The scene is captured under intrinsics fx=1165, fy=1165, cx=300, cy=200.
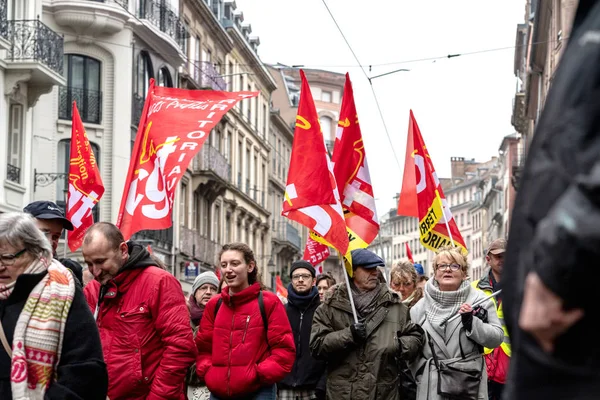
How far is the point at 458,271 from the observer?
836cm

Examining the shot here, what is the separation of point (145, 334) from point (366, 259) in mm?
2562

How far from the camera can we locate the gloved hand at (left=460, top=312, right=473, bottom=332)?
796 centimetres

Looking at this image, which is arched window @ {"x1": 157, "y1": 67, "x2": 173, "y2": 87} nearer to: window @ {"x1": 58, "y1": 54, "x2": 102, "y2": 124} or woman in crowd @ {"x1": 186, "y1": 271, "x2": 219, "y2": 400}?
window @ {"x1": 58, "y1": 54, "x2": 102, "y2": 124}

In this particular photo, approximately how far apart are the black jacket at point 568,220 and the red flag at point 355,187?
8.31m

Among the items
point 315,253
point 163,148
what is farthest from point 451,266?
point 315,253

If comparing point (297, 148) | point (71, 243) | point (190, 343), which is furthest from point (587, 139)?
point (71, 243)

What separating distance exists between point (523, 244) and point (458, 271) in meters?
6.37

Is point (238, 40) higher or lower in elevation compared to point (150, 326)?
higher

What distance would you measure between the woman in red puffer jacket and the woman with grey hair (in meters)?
3.10

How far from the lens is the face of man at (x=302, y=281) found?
10.6 metres

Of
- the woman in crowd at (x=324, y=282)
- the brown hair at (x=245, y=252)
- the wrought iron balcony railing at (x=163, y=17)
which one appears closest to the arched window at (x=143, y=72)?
the wrought iron balcony railing at (x=163, y=17)

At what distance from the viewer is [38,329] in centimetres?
457

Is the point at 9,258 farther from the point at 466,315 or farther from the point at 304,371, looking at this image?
the point at 304,371

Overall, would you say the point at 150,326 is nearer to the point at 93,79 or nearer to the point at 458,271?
the point at 458,271
